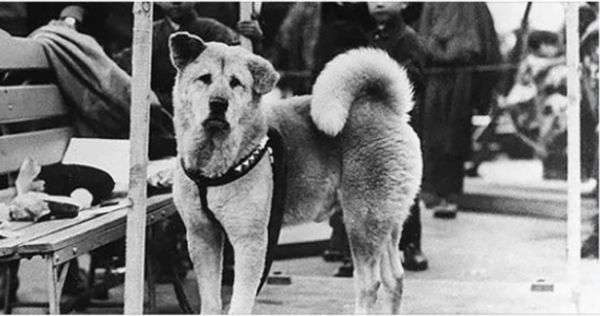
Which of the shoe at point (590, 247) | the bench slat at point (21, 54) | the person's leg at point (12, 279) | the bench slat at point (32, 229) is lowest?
the shoe at point (590, 247)

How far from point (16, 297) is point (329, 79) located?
284 centimetres

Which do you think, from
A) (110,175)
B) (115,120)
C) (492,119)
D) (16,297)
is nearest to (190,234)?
(110,175)

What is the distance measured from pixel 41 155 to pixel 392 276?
6.80 ft

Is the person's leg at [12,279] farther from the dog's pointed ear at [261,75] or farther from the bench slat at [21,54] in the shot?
the dog's pointed ear at [261,75]

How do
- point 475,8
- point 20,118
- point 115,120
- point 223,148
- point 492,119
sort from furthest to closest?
point 492,119, point 475,8, point 115,120, point 20,118, point 223,148

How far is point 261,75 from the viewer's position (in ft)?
14.7

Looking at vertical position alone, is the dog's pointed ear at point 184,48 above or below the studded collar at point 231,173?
above

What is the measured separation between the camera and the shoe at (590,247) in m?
7.68

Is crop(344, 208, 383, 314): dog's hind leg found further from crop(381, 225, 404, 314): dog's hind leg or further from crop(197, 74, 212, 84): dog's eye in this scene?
crop(197, 74, 212, 84): dog's eye

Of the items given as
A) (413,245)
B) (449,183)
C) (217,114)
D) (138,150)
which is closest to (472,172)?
(449,183)

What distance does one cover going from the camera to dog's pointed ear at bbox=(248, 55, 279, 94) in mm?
4477

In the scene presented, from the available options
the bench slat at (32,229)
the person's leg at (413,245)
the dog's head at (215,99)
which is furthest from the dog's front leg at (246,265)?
the person's leg at (413,245)

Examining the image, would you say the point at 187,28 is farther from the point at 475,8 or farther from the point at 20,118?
the point at 475,8

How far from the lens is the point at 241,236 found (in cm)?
456
